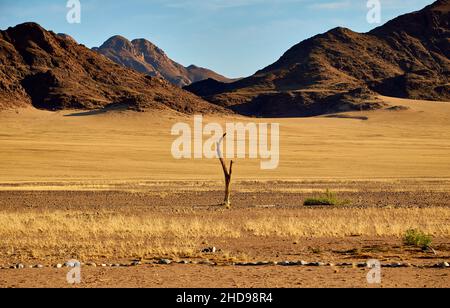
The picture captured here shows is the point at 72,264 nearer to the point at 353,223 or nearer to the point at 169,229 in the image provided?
the point at 169,229

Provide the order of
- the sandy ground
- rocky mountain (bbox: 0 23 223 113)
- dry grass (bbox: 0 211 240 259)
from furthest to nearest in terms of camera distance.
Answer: rocky mountain (bbox: 0 23 223 113) < dry grass (bbox: 0 211 240 259) < the sandy ground

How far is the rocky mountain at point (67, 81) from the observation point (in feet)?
472

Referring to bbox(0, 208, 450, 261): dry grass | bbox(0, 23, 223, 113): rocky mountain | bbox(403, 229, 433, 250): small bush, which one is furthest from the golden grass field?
bbox(0, 23, 223, 113): rocky mountain

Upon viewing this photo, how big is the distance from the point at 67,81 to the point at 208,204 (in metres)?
130

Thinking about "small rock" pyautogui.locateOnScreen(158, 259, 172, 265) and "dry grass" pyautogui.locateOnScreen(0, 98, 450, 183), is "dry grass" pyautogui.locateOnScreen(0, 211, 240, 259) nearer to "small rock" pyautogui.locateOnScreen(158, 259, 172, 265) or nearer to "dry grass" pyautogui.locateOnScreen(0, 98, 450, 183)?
"small rock" pyautogui.locateOnScreen(158, 259, 172, 265)

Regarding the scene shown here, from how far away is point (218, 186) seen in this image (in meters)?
45.0

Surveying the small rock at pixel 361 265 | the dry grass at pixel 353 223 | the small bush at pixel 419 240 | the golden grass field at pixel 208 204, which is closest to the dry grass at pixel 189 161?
the golden grass field at pixel 208 204

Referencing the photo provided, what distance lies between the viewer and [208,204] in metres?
32.8

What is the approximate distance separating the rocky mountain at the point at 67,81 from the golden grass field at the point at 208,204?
47976 millimetres

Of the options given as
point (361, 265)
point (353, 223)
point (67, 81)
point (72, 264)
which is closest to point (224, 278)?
point (361, 265)

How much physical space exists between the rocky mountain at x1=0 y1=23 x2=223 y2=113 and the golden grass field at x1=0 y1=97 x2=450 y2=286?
4798 cm

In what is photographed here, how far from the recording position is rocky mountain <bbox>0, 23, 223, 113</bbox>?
144000 millimetres

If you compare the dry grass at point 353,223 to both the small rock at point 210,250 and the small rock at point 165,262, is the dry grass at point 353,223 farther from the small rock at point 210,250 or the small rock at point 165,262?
the small rock at point 165,262
